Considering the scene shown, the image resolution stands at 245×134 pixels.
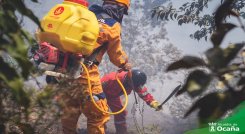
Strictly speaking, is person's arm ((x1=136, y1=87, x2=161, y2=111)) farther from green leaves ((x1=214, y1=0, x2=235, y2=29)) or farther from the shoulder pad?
green leaves ((x1=214, y1=0, x2=235, y2=29))

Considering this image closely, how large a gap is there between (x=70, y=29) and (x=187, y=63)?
314cm

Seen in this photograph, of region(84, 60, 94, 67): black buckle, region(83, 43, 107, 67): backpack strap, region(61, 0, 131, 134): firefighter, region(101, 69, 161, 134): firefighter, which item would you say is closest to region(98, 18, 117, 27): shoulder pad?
region(61, 0, 131, 134): firefighter

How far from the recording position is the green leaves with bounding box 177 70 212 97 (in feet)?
3.38

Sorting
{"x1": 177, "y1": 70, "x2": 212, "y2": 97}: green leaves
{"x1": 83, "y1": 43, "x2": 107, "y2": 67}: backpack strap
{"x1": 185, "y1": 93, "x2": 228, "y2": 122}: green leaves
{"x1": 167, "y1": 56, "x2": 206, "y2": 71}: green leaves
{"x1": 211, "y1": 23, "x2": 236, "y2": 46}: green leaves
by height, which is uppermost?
{"x1": 83, "y1": 43, "x2": 107, "y2": 67}: backpack strap

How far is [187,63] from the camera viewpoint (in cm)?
116

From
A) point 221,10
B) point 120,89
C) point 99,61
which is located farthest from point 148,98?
point 221,10

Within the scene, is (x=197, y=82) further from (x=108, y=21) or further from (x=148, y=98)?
(x=148, y=98)

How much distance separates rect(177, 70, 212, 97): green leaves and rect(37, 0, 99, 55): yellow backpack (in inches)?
126

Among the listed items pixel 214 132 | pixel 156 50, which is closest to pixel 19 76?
pixel 214 132

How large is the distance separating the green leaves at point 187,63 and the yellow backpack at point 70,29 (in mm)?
3069

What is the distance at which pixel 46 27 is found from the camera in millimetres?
4355

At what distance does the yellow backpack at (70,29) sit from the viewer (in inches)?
163

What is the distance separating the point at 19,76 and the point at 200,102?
0.67m

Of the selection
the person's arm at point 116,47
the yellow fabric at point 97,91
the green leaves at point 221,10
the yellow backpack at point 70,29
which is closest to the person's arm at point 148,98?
the person's arm at point 116,47
